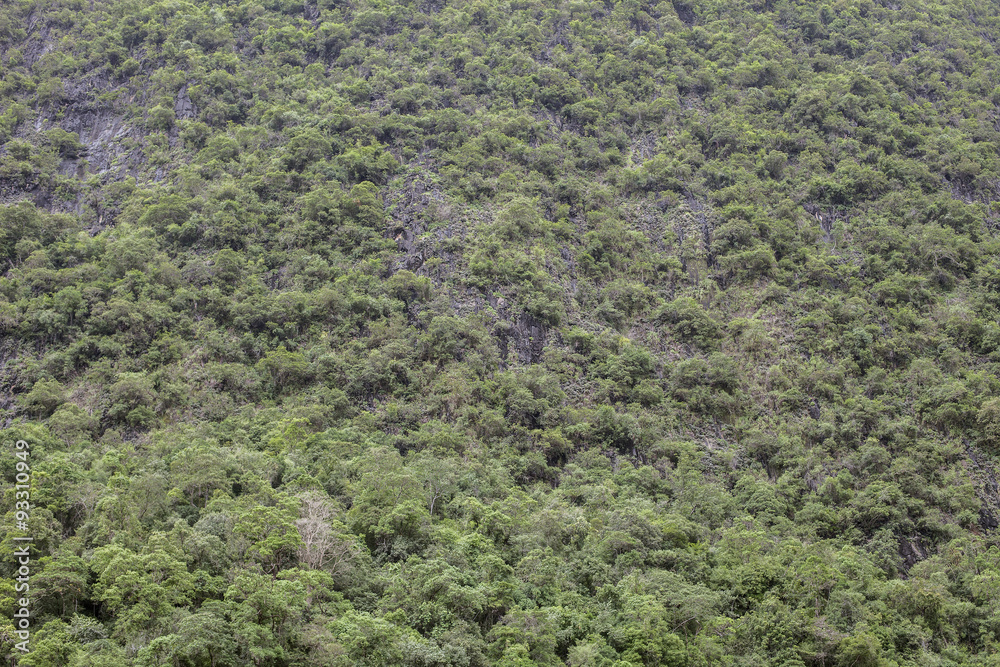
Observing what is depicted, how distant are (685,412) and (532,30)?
118 feet

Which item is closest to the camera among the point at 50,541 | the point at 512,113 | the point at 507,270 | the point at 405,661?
the point at 405,661

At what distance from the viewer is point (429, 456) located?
31.4 metres

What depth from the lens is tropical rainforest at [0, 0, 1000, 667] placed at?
888 inches

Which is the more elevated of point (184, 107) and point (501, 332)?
point (184, 107)

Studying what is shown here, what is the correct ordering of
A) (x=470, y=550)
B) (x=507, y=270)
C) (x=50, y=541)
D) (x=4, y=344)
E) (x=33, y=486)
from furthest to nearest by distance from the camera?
1. (x=507, y=270)
2. (x=4, y=344)
3. (x=470, y=550)
4. (x=33, y=486)
5. (x=50, y=541)

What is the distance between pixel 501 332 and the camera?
3928cm

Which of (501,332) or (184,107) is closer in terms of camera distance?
(501,332)

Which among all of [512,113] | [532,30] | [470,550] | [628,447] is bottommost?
[628,447]

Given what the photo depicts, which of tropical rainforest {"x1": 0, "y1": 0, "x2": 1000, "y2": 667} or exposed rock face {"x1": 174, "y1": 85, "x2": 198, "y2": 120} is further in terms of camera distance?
exposed rock face {"x1": 174, "y1": 85, "x2": 198, "y2": 120}

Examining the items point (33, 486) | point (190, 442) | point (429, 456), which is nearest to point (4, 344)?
point (190, 442)

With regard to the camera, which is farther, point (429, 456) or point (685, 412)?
point (685, 412)

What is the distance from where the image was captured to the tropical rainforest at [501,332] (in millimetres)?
22547

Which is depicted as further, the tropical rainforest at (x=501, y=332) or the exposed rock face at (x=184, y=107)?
the exposed rock face at (x=184, y=107)

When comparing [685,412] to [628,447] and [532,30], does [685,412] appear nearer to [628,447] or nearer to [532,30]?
[628,447]
